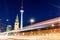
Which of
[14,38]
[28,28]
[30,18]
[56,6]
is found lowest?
[14,38]

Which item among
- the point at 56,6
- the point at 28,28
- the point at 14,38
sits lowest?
the point at 14,38

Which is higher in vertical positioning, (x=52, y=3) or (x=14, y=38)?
(x=52, y=3)

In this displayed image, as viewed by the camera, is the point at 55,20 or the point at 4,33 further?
the point at 4,33

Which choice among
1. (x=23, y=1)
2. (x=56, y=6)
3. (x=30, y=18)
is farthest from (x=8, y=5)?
(x=56, y=6)

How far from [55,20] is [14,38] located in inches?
22.5

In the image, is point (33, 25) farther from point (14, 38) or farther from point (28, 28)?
point (14, 38)

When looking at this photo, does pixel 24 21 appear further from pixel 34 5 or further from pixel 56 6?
pixel 56 6

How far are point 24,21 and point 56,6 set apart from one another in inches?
18.0

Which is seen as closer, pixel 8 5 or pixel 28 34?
pixel 28 34

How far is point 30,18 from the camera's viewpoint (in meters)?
2.04

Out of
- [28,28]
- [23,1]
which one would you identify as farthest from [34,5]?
[28,28]

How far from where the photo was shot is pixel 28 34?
1.97 m

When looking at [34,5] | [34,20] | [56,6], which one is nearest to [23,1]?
[34,5]

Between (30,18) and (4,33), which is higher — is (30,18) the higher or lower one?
the higher one
